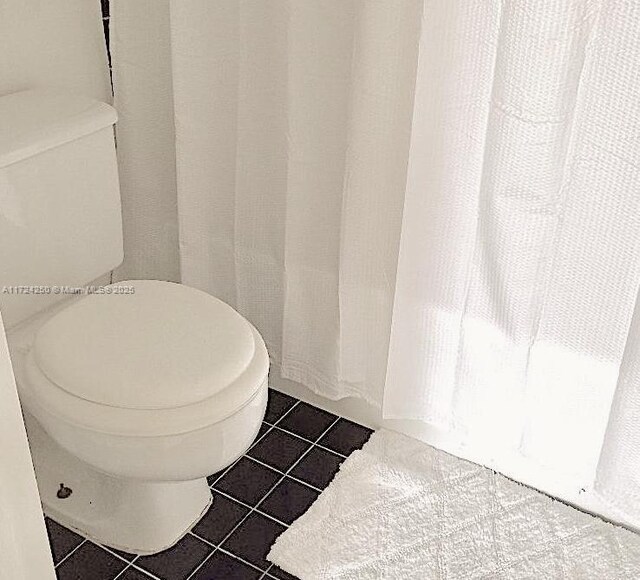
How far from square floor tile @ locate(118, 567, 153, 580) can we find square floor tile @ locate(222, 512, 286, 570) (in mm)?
154

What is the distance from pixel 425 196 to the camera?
152 cm

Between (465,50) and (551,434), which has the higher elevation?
(465,50)

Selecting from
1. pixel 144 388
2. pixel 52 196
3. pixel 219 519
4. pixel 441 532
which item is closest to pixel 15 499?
pixel 144 388

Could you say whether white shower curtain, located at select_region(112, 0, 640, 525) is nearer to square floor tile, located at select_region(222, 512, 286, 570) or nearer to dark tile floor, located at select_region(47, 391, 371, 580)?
dark tile floor, located at select_region(47, 391, 371, 580)

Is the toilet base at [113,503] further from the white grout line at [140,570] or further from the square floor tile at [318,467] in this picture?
the square floor tile at [318,467]

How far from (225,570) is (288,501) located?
21cm

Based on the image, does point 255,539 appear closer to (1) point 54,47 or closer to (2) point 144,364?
(2) point 144,364

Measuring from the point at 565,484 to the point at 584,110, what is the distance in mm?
797

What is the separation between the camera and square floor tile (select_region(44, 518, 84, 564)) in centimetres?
161

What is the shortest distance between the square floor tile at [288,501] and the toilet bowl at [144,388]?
21cm

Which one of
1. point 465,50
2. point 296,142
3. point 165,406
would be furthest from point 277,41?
point 165,406

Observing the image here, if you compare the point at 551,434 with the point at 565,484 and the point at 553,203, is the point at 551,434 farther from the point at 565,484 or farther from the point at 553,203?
the point at 553,203

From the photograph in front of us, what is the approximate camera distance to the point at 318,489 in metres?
1.77

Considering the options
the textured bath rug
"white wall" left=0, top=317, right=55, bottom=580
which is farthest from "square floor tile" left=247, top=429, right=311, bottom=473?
"white wall" left=0, top=317, right=55, bottom=580
